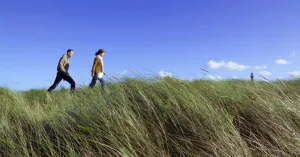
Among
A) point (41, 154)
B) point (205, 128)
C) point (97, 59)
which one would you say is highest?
point (97, 59)

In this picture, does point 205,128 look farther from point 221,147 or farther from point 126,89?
point 126,89

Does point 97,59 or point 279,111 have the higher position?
point 97,59

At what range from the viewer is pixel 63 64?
32.5 ft

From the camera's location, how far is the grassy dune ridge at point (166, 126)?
2.98 m

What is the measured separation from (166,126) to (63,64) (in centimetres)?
729

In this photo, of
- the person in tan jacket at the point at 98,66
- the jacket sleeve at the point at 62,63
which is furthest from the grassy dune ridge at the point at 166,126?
the jacket sleeve at the point at 62,63

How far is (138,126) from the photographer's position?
3.20 m

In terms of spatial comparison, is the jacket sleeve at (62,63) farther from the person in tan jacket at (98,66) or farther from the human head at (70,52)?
the person in tan jacket at (98,66)

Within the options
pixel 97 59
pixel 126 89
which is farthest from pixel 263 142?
pixel 97 59

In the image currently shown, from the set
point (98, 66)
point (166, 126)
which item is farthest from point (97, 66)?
point (166, 126)

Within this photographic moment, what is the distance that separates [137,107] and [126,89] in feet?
2.00

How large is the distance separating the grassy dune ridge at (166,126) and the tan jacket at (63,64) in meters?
5.80

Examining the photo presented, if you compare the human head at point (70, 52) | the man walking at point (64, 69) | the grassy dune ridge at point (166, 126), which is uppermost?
the human head at point (70, 52)

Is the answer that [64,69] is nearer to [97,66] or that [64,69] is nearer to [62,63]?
[62,63]
